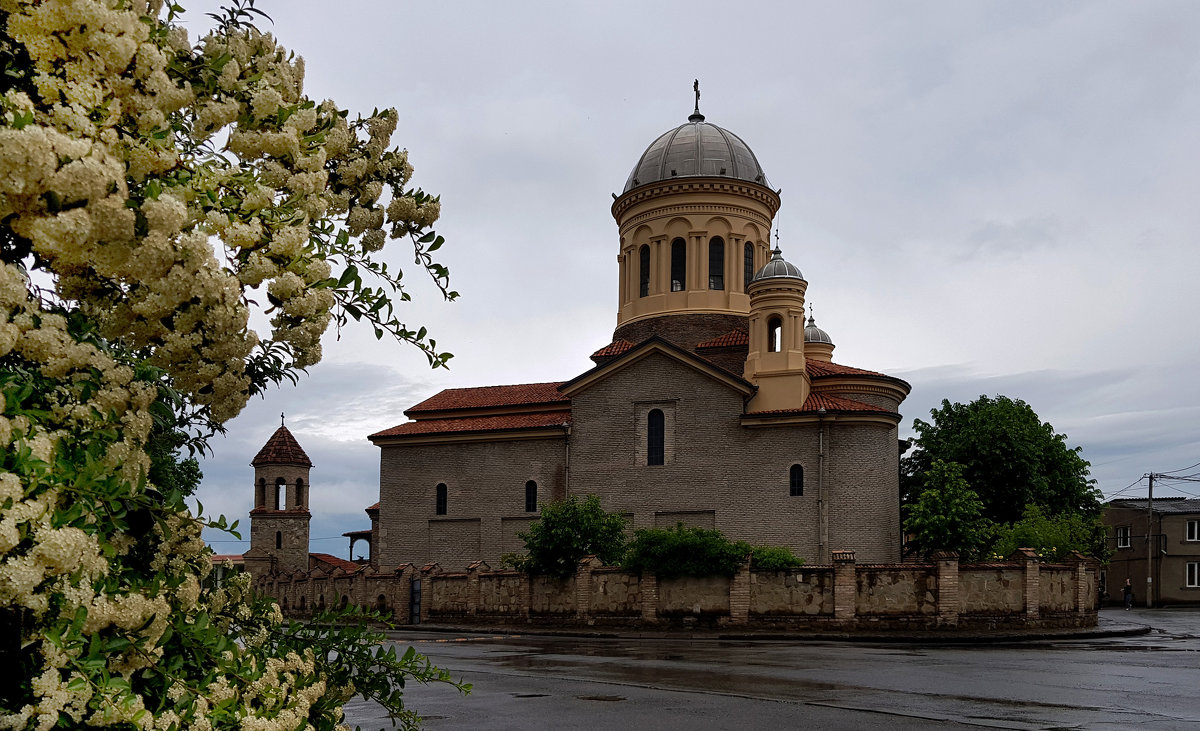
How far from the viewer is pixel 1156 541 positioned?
195 ft

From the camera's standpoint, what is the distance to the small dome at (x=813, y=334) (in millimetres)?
47469

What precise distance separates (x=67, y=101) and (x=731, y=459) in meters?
32.4

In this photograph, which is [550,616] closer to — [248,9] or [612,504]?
[612,504]

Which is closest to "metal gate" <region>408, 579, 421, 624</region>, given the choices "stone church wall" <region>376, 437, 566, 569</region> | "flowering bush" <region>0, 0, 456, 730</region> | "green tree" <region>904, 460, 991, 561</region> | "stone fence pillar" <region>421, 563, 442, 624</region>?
"stone fence pillar" <region>421, 563, 442, 624</region>

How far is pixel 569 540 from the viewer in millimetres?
30891

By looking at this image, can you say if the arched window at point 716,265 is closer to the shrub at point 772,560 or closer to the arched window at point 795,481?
the arched window at point 795,481

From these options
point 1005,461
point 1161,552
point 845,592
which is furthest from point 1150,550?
point 845,592

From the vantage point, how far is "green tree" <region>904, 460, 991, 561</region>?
30312 mm

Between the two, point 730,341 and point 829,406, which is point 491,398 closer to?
point 730,341

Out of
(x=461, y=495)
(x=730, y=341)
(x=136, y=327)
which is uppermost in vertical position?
(x=730, y=341)

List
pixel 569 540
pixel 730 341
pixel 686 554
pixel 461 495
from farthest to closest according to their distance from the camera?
pixel 461 495 < pixel 730 341 < pixel 569 540 < pixel 686 554

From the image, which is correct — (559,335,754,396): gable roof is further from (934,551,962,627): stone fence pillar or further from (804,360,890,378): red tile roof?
(934,551,962,627): stone fence pillar

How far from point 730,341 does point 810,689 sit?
2472 centimetres

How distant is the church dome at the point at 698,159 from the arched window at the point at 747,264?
8.95ft
